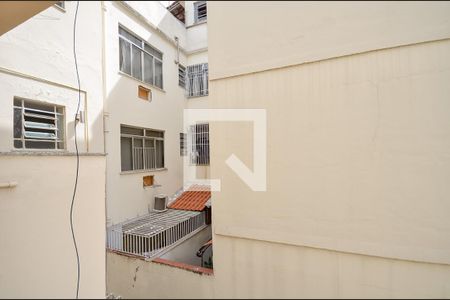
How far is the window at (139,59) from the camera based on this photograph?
269 inches

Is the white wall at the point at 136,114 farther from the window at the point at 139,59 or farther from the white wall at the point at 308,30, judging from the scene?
the white wall at the point at 308,30

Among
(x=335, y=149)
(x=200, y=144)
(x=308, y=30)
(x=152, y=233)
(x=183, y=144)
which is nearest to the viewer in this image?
(x=335, y=149)

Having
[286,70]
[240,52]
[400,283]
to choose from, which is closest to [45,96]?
[240,52]

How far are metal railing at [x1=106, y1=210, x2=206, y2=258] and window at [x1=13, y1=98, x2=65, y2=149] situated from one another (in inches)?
91.8

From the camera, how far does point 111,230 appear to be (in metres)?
5.91

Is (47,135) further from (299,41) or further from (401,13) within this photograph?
(401,13)

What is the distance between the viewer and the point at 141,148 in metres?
7.50

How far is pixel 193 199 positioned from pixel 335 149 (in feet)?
16.3

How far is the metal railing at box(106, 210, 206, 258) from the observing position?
511 centimetres

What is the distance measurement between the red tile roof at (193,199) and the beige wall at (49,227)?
15.5 feet

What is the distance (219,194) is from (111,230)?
309cm

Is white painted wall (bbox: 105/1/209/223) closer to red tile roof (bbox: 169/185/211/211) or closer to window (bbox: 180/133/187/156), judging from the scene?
window (bbox: 180/133/187/156)

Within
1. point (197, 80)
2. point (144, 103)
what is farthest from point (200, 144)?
point (144, 103)

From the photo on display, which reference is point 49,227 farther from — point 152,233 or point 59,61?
point 59,61
